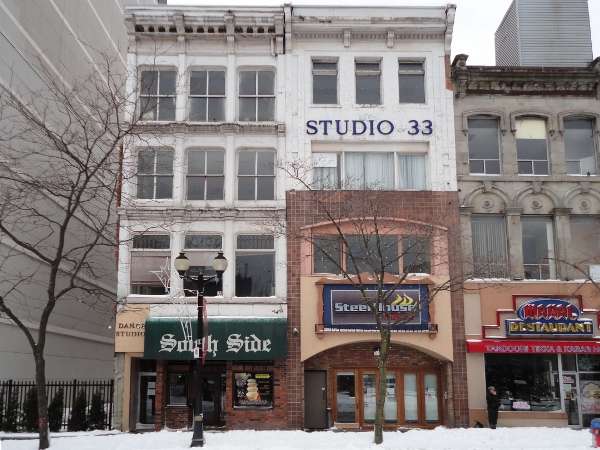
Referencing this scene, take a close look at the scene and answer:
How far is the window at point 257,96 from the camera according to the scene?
24672 millimetres

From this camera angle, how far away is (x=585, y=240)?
24047 millimetres

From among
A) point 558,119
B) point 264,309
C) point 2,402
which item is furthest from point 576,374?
point 2,402

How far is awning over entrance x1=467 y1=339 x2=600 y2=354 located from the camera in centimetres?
2236

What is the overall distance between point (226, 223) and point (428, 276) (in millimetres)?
7595

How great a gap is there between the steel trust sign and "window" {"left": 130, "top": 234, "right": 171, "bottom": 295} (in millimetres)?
12565

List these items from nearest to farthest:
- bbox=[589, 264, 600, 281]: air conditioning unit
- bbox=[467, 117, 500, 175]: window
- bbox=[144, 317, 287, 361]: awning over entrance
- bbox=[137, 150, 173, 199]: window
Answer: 1. bbox=[144, 317, 287, 361]: awning over entrance
2. bbox=[589, 264, 600, 281]: air conditioning unit
3. bbox=[137, 150, 173, 199]: window
4. bbox=[467, 117, 500, 175]: window

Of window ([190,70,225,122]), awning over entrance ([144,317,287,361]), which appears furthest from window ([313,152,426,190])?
awning over entrance ([144,317,287,361])

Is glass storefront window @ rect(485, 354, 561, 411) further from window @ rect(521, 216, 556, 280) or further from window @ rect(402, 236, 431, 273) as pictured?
window @ rect(402, 236, 431, 273)

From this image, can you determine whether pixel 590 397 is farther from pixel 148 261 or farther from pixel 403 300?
pixel 148 261

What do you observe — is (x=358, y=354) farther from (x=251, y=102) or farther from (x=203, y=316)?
(x=251, y=102)

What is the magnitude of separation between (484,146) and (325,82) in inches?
263

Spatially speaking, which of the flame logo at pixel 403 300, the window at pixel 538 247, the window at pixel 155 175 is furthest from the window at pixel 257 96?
the window at pixel 538 247

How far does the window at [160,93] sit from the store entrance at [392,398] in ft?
38.5

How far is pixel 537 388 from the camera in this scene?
75.3 ft
